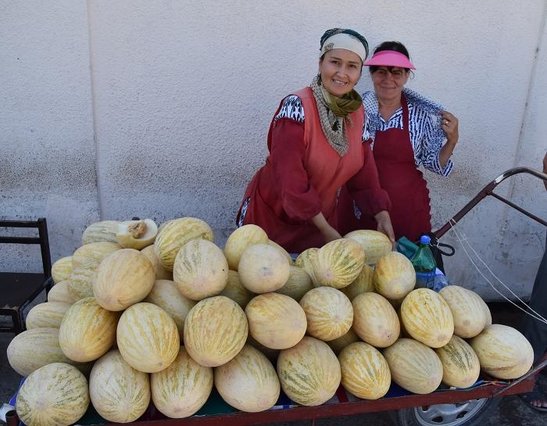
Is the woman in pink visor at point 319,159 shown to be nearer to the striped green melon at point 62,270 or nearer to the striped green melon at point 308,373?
the striped green melon at point 308,373

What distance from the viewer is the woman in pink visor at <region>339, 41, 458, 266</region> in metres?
2.98

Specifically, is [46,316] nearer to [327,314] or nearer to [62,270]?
[62,270]

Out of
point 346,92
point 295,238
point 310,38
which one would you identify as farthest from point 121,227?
point 310,38

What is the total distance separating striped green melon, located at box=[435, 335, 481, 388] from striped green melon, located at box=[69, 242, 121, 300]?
4.49 feet

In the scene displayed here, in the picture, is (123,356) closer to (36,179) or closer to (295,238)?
(295,238)

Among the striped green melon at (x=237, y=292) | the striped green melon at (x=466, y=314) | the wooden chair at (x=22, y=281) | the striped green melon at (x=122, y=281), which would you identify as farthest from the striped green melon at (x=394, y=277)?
the wooden chair at (x=22, y=281)

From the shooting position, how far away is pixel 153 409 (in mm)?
1689

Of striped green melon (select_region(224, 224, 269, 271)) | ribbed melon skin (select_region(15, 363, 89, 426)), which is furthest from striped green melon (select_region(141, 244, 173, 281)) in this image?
ribbed melon skin (select_region(15, 363, 89, 426))

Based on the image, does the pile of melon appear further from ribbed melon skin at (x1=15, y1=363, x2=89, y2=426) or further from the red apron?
the red apron

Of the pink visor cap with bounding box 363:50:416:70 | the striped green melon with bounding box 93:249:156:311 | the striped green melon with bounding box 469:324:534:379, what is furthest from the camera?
the pink visor cap with bounding box 363:50:416:70

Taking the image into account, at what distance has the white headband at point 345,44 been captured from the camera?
2457 mm

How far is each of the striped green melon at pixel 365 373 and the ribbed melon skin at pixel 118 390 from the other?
0.71 m

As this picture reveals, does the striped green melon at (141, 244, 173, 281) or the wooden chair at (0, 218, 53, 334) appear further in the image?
the wooden chair at (0, 218, 53, 334)

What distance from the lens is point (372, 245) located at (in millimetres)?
2258
